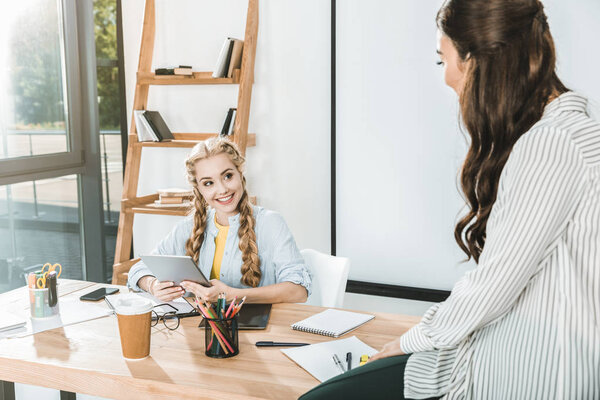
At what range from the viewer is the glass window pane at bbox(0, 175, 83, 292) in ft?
9.91

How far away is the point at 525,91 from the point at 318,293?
50.9 inches

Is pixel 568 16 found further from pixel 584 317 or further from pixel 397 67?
pixel 584 317

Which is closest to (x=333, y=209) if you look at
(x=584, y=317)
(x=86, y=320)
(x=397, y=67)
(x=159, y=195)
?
(x=397, y=67)

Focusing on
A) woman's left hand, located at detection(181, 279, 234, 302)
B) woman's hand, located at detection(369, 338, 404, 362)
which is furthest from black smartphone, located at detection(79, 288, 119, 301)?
woman's hand, located at detection(369, 338, 404, 362)

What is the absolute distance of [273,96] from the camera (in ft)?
10.3

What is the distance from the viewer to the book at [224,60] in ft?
9.81

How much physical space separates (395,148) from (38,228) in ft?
6.77

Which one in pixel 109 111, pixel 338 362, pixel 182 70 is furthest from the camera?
pixel 109 111

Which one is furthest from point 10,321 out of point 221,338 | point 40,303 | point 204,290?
point 221,338

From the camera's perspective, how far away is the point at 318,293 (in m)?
2.13

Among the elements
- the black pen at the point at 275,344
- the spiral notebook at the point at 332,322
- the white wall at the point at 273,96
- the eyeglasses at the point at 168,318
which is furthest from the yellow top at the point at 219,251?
the white wall at the point at 273,96

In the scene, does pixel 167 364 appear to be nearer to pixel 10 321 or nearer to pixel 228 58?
pixel 10 321

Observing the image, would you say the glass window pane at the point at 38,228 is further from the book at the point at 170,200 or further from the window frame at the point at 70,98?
the book at the point at 170,200

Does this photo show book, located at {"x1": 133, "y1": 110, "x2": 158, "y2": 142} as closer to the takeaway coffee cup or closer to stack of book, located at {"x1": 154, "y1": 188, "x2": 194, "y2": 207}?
stack of book, located at {"x1": 154, "y1": 188, "x2": 194, "y2": 207}
